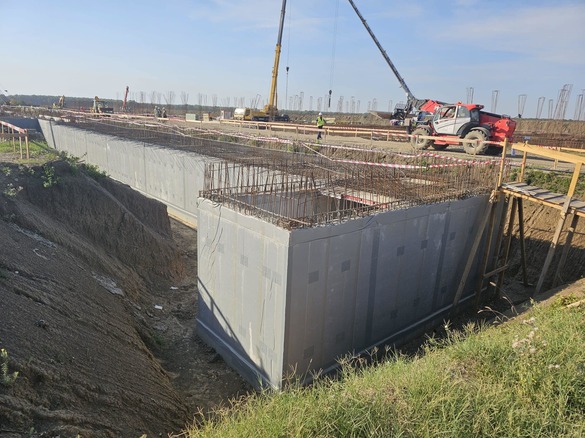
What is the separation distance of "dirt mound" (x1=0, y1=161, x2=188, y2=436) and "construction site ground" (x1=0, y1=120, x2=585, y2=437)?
0.07 ft

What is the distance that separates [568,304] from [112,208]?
12750 millimetres

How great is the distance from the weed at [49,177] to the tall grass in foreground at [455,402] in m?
11.1

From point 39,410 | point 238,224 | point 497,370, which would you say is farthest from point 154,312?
point 497,370

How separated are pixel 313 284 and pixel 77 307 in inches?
174

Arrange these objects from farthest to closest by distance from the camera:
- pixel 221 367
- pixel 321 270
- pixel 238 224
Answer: pixel 221 367 < pixel 238 224 < pixel 321 270

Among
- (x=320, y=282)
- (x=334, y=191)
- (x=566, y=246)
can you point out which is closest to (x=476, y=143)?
(x=566, y=246)

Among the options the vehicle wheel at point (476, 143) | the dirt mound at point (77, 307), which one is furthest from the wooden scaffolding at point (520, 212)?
the dirt mound at point (77, 307)

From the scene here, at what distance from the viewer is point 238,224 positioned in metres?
7.80

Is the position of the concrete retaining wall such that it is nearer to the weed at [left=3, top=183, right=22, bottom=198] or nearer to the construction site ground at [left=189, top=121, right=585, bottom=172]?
the weed at [left=3, top=183, right=22, bottom=198]

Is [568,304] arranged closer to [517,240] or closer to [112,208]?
[517,240]

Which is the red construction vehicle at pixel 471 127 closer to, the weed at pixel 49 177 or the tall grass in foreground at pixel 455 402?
the weed at pixel 49 177

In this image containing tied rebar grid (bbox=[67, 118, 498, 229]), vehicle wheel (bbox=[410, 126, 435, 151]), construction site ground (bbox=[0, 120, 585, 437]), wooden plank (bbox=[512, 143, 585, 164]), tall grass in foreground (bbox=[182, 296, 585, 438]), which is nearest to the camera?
tall grass in foreground (bbox=[182, 296, 585, 438])

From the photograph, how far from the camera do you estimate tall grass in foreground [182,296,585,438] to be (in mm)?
3686

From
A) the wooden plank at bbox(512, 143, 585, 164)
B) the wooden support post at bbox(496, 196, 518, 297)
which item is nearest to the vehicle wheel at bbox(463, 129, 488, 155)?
the wooden support post at bbox(496, 196, 518, 297)
